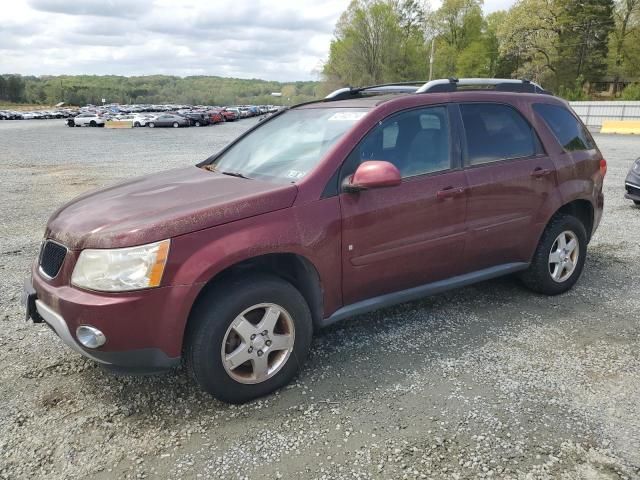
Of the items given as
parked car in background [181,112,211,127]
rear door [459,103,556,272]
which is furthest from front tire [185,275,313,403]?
parked car in background [181,112,211,127]

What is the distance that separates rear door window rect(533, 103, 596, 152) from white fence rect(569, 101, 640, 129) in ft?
110

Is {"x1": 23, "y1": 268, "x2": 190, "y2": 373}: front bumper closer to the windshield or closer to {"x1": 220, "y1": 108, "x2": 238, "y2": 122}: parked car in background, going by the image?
the windshield

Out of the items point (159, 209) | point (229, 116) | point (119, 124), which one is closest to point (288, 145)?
point (159, 209)

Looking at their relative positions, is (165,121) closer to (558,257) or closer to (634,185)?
(634,185)

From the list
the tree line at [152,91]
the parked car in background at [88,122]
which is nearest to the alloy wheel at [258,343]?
the parked car in background at [88,122]

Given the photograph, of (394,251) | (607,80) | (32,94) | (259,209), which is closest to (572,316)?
(394,251)

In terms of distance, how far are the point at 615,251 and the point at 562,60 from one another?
50273 millimetres

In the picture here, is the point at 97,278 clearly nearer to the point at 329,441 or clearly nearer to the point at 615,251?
the point at 329,441

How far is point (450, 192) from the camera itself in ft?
11.8

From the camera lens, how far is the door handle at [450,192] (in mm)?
3537

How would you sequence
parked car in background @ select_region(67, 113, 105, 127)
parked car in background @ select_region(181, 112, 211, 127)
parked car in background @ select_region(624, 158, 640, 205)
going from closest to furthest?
parked car in background @ select_region(624, 158, 640, 205)
parked car in background @ select_region(67, 113, 105, 127)
parked car in background @ select_region(181, 112, 211, 127)

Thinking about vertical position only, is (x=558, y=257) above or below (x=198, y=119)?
below

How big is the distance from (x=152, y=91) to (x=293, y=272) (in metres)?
163

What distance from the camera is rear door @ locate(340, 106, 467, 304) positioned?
3.22m
